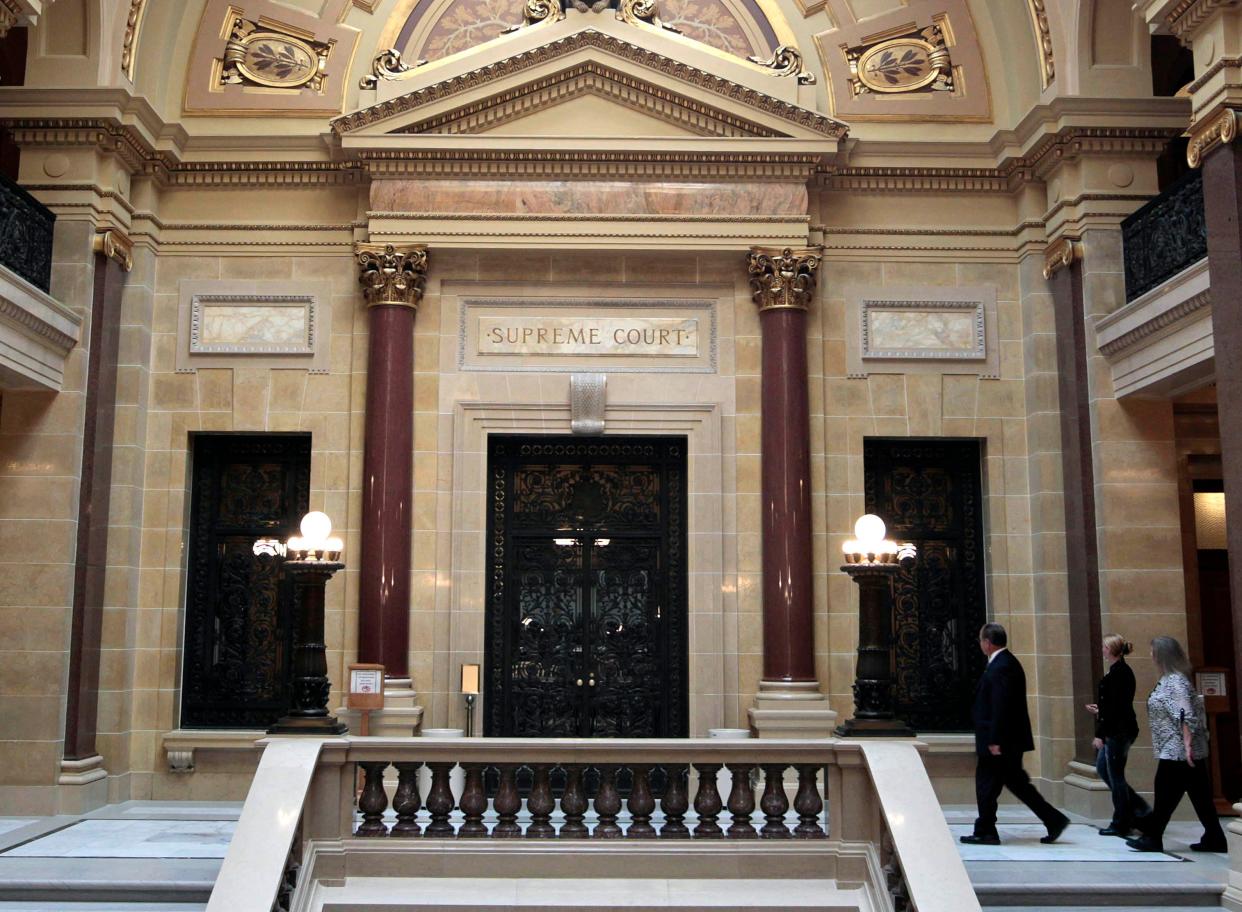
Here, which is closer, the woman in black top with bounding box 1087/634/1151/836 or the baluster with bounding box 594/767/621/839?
A: the baluster with bounding box 594/767/621/839

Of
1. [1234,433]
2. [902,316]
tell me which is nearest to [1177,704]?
[1234,433]

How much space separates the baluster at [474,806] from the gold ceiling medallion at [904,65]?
880 cm

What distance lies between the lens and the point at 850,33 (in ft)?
44.7

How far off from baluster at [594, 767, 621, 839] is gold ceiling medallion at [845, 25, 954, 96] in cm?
853

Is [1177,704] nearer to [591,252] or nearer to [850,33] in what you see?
[591,252]

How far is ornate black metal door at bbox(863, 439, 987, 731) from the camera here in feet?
42.7

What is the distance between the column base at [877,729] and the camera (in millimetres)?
8102

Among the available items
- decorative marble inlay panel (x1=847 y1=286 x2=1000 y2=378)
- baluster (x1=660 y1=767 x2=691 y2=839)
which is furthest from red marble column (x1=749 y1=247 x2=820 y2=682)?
baluster (x1=660 y1=767 x2=691 y2=839)

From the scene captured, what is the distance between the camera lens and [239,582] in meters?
13.1

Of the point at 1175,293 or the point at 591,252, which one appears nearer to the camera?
the point at 1175,293

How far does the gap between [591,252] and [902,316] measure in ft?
10.8

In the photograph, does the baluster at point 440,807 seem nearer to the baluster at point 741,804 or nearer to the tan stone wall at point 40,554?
the baluster at point 741,804

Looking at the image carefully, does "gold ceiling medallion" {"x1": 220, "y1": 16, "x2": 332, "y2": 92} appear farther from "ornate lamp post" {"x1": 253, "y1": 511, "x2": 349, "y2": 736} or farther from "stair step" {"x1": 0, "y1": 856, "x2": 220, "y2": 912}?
"stair step" {"x1": 0, "y1": 856, "x2": 220, "y2": 912}

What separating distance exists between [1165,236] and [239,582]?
374 inches
